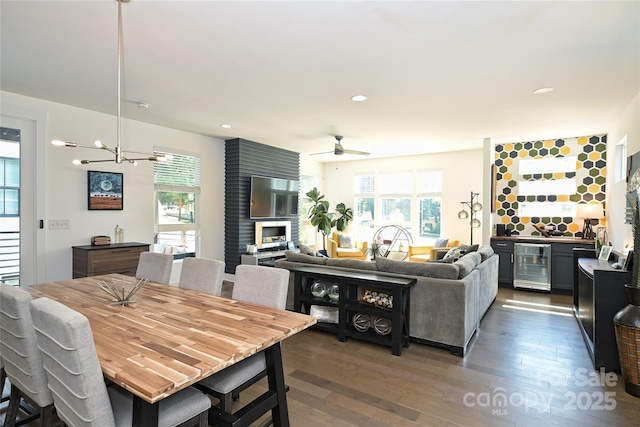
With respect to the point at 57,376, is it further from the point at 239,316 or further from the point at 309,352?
the point at 309,352

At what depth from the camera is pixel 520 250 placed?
6.00 m

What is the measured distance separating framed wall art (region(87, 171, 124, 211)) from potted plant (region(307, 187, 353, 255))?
179 inches

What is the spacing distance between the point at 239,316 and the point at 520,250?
564 cm

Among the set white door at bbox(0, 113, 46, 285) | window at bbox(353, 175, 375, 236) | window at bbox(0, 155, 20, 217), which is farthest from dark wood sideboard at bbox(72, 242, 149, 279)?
window at bbox(353, 175, 375, 236)

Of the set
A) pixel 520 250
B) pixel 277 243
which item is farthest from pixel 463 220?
pixel 277 243

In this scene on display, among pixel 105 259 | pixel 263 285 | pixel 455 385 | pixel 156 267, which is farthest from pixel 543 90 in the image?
pixel 105 259

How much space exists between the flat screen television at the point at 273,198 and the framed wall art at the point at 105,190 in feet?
7.35

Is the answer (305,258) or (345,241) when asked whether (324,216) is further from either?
(305,258)

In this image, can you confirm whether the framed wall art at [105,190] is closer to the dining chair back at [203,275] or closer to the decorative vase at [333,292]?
the dining chair back at [203,275]

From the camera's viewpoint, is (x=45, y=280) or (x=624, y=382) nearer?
(x=624, y=382)

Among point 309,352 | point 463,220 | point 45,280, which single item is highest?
point 463,220

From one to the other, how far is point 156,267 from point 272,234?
412 centimetres

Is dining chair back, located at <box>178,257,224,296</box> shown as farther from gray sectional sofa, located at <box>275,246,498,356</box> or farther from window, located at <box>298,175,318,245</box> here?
window, located at <box>298,175,318,245</box>

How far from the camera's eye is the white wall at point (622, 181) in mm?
3861
